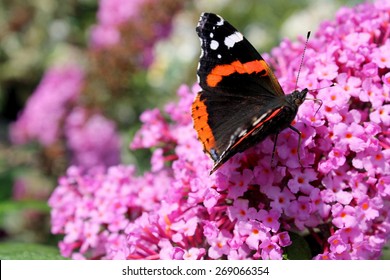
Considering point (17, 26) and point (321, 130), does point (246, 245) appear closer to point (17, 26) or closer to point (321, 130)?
point (321, 130)

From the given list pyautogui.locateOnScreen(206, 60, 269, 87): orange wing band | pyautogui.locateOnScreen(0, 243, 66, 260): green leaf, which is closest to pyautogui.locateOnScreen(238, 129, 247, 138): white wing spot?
pyautogui.locateOnScreen(206, 60, 269, 87): orange wing band

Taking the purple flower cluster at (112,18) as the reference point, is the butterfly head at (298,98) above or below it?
below

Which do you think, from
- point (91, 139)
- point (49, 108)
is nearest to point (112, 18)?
point (49, 108)

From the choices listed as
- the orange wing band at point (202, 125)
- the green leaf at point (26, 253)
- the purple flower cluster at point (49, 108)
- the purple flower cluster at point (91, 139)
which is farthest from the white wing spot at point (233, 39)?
the purple flower cluster at point (49, 108)

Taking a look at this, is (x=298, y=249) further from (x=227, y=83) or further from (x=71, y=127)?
(x=71, y=127)

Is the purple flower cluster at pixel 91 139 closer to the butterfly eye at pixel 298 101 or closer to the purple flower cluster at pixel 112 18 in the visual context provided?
the purple flower cluster at pixel 112 18

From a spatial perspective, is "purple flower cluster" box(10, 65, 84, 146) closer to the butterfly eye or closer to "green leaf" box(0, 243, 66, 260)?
"green leaf" box(0, 243, 66, 260)
